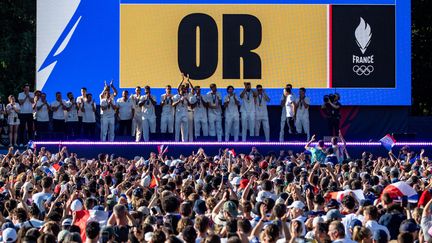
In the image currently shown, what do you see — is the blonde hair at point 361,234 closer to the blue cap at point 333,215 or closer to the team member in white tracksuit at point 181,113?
the blue cap at point 333,215

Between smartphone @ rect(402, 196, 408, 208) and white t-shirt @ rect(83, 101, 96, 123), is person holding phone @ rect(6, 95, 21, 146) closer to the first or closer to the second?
white t-shirt @ rect(83, 101, 96, 123)

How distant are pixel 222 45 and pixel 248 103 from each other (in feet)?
6.90

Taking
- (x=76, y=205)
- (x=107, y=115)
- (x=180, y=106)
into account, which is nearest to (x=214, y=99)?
(x=180, y=106)

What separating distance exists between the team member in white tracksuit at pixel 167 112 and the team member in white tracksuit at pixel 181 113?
17 cm

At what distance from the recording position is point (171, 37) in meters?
31.2

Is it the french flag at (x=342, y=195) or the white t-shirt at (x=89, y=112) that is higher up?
A: the white t-shirt at (x=89, y=112)

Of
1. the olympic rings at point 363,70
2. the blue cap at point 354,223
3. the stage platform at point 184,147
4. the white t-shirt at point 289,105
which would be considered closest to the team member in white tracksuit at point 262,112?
the white t-shirt at point 289,105

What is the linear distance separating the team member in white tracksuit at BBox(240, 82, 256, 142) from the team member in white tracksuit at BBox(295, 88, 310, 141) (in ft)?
3.69

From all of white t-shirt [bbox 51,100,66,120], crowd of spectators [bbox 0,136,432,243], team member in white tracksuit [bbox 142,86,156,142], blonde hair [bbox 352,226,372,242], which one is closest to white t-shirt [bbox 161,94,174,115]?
team member in white tracksuit [bbox 142,86,156,142]

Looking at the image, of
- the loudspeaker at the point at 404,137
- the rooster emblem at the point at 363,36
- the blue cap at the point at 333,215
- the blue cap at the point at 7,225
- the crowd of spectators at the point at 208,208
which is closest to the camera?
the crowd of spectators at the point at 208,208

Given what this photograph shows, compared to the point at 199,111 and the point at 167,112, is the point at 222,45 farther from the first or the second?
the point at 167,112

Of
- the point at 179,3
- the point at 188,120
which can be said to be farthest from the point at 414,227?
the point at 179,3

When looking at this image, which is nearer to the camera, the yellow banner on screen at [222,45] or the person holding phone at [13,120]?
the person holding phone at [13,120]

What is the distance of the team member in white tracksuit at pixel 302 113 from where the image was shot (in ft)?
97.7
